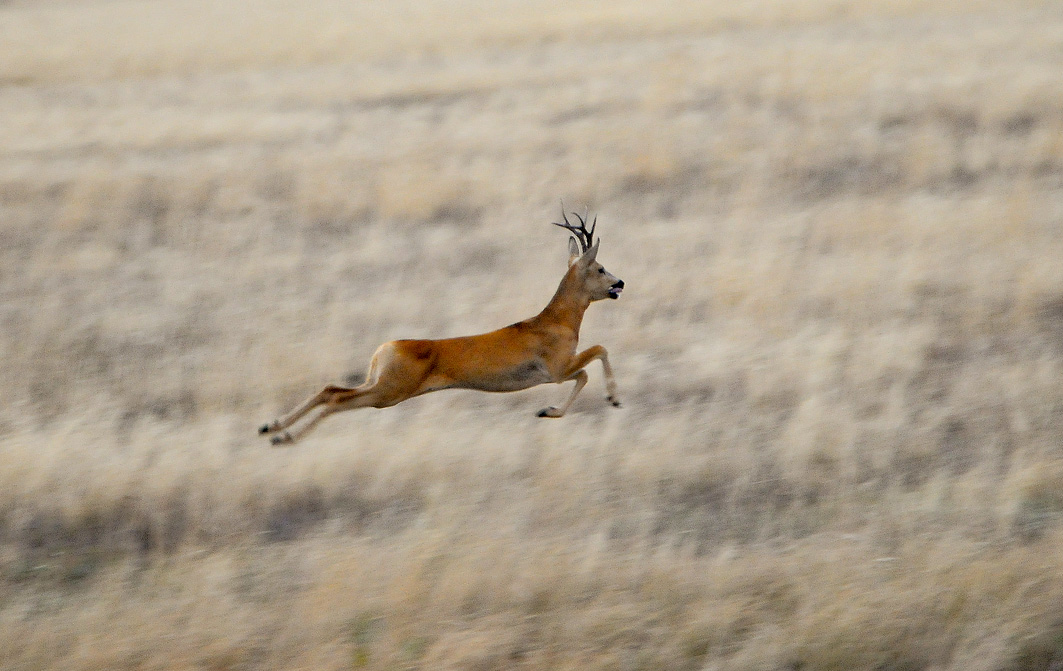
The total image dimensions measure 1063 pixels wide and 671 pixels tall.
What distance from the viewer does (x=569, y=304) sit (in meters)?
7.43

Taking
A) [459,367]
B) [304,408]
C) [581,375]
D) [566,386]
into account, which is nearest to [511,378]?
[459,367]

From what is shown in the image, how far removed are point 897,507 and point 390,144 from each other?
1368 cm

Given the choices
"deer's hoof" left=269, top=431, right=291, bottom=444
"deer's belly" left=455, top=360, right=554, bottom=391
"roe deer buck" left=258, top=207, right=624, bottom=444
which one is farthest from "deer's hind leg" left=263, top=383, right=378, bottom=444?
"deer's belly" left=455, top=360, right=554, bottom=391

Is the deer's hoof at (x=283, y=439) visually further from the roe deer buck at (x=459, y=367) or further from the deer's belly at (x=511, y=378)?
the deer's belly at (x=511, y=378)

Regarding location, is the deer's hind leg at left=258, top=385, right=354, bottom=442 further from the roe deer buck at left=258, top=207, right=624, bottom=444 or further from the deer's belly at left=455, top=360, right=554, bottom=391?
the deer's belly at left=455, top=360, right=554, bottom=391

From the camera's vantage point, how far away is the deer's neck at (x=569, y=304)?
24.2 feet

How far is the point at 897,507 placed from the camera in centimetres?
771

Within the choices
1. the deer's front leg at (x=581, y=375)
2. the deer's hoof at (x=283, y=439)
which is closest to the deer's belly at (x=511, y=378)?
the deer's front leg at (x=581, y=375)

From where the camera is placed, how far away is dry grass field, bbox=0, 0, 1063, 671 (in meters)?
6.52

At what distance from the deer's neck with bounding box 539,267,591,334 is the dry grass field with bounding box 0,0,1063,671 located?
125cm

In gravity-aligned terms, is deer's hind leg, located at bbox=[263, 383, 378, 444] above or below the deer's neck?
below

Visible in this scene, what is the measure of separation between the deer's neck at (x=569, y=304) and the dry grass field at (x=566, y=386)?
125cm

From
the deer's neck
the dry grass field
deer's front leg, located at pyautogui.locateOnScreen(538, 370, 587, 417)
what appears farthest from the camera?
the deer's neck

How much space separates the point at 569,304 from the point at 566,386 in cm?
278
